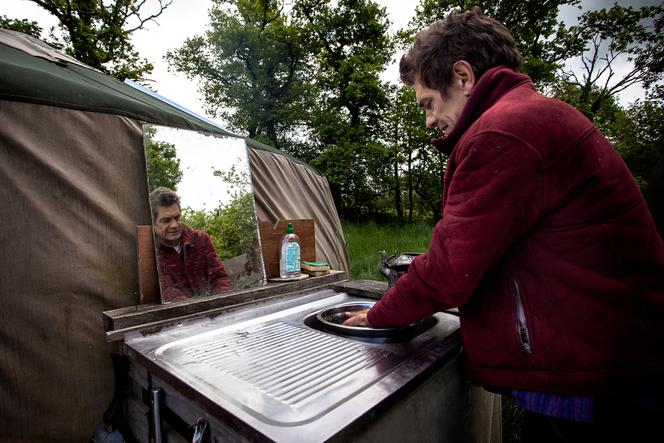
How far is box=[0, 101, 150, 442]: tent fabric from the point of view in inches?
57.2

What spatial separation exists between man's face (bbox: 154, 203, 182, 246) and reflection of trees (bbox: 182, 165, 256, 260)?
4 centimetres

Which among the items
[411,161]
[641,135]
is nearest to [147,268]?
[411,161]

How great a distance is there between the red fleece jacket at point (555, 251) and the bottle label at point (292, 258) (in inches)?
43.2

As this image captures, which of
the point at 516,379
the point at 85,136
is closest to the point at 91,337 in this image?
the point at 85,136

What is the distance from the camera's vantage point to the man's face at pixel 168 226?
1.58 m

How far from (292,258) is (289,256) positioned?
0.8 inches

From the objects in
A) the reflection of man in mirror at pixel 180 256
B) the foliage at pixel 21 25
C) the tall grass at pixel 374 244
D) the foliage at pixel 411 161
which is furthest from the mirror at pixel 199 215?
the foliage at pixel 411 161

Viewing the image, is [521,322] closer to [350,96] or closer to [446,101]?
[446,101]

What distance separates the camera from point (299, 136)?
1188 cm

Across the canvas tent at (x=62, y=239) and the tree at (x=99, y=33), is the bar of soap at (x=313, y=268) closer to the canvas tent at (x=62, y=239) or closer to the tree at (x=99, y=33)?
the canvas tent at (x=62, y=239)

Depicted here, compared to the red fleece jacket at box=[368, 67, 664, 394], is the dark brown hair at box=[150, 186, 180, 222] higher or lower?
higher

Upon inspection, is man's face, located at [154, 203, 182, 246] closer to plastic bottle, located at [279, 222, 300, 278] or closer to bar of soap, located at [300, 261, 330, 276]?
plastic bottle, located at [279, 222, 300, 278]

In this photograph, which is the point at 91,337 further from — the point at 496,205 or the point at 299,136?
the point at 299,136

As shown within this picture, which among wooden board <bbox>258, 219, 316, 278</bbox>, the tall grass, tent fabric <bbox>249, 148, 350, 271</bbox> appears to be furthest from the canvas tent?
the tall grass
